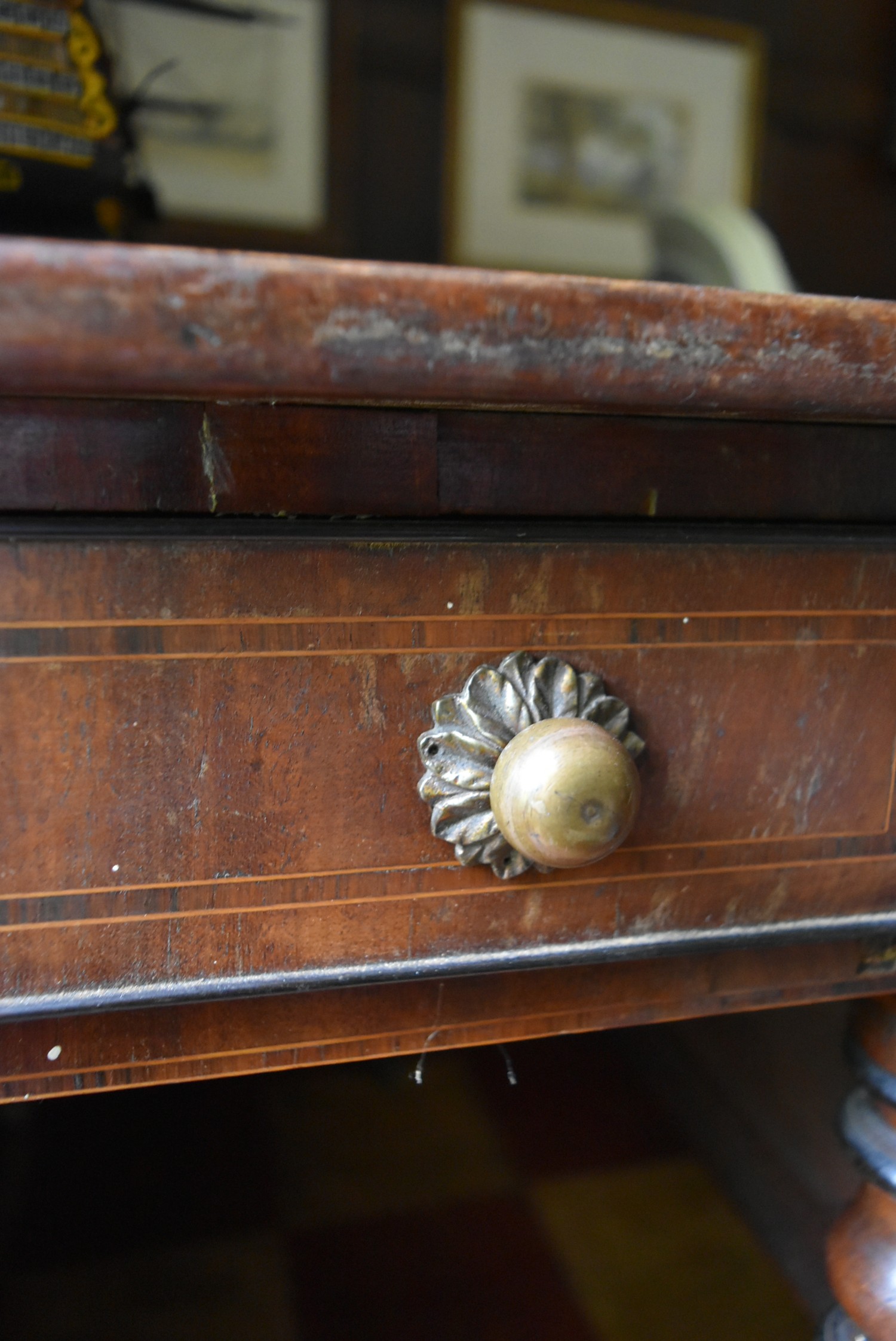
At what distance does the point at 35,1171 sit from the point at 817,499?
29.6 inches

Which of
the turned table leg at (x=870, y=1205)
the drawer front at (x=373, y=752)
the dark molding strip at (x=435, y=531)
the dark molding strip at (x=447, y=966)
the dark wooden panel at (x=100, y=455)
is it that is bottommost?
the turned table leg at (x=870, y=1205)

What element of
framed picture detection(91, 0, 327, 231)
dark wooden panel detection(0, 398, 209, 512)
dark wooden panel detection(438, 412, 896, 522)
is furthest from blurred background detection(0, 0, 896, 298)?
dark wooden panel detection(0, 398, 209, 512)

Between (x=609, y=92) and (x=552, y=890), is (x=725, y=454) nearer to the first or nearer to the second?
(x=552, y=890)

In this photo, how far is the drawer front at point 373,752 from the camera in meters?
0.27

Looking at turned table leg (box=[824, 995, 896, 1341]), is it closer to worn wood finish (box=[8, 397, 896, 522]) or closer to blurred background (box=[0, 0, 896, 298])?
worn wood finish (box=[8, 397, 896, 522])

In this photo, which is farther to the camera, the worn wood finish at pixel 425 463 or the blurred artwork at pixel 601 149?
the blurred artwork at pixel 601 149

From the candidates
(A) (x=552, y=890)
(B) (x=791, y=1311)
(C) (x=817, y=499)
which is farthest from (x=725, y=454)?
(B) (x=791, y=1311)

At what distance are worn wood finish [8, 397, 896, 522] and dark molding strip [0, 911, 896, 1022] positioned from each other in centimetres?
15

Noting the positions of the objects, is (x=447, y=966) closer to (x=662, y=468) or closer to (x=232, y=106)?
(x=662, y=468)

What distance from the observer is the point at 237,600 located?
269 mm

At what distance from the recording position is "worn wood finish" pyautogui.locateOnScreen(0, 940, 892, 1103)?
29 cm

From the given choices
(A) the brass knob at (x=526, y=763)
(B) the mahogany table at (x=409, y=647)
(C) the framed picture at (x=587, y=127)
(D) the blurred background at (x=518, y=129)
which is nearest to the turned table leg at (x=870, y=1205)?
(B) the mahogany table at (x=409, y=647)

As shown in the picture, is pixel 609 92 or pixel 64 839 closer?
pixel 64 839

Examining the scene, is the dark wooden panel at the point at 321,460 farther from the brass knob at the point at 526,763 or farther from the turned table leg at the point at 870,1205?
the turned table leg at the point at 870,1205
